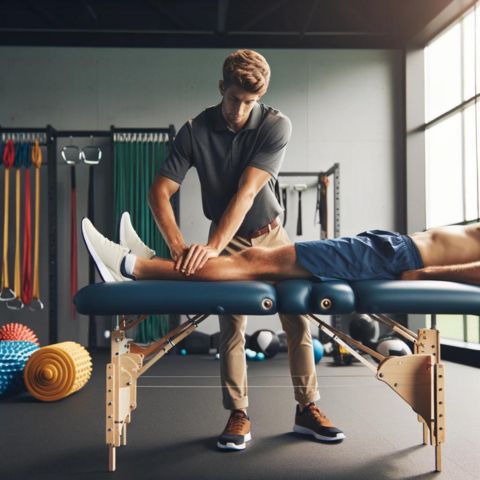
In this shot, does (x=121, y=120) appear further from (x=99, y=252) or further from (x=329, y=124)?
(x=99, y=252)

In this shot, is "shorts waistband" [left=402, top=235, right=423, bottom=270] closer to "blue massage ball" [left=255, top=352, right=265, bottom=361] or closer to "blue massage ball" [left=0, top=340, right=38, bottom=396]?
"blue massage ball" [left=0, top=340, right=38, bottom=396]

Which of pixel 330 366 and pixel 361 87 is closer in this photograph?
pixel 330 366

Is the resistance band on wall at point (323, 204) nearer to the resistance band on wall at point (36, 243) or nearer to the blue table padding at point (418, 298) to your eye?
the resistance band on wall at point (36, 243)

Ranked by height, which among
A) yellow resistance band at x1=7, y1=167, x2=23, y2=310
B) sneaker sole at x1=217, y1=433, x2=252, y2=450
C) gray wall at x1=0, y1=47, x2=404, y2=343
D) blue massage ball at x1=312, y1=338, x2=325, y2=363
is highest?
gray wall at x1=0, y1=47, x2=404, y2=343

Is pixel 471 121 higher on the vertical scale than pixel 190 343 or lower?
higher

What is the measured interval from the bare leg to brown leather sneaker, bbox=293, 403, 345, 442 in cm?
67

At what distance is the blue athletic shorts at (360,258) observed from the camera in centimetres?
167

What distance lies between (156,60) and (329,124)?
167 cm

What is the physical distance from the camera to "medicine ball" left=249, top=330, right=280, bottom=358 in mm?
3994

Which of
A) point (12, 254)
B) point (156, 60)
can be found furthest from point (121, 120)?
point (12, 254)

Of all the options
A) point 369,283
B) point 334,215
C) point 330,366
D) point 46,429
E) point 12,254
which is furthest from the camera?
point 12,254

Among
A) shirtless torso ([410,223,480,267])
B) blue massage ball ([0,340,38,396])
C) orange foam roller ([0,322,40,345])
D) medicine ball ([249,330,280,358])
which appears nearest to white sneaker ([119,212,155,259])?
shirtless torso ([410,223,480,267])

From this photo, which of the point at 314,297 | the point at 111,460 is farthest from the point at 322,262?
the point at 111,460

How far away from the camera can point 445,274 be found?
1675mm
